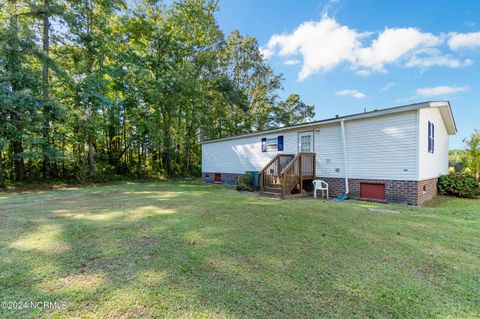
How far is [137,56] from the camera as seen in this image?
1591cm

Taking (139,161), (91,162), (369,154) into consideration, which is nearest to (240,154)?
(369,154)

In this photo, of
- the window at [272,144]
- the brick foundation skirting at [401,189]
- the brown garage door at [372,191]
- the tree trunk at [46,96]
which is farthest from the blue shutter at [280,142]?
the tree trunk at [46,96]

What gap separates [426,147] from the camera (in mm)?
7668

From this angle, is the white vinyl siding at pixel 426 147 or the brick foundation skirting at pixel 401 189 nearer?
the brick foundation skirting at pixel 401 189

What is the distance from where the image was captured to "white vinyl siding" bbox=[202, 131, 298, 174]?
10.8 meters

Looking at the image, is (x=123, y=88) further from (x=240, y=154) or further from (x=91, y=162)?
(x=240, y=154)

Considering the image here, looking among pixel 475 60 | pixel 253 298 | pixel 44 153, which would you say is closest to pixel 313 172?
pixel 253 298

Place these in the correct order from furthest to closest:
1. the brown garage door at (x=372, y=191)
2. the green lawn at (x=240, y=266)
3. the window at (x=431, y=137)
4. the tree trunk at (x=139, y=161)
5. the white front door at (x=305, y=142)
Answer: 1. the tree trunk at (x=139, y=161)
2. the white front door at (x=305, y=142)
3. the window at (x=431, y=137)
4. the brown garage door at (x=372, y=191)
5. the green lawn at (x=240, y=266)

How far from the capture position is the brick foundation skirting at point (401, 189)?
22.6ft

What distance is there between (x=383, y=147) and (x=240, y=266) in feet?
23.4

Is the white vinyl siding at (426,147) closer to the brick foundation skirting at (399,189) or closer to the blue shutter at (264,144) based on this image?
the brick foundation skirting at (399,189)

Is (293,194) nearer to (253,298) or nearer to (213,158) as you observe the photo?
(253,298)

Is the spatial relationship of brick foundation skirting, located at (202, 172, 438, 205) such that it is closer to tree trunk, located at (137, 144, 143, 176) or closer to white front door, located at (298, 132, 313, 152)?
white front door, located at (298, 132, 313, 152)

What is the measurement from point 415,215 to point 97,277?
679 cm
